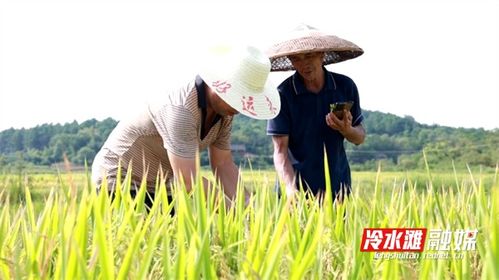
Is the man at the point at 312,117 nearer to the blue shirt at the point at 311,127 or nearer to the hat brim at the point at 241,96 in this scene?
the blue shirt at the point at 311,127

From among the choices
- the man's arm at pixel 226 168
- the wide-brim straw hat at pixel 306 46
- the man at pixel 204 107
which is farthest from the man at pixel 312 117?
the man at pixel 204 107

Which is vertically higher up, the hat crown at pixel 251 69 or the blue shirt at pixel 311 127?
the hat crown at pixel 251 69

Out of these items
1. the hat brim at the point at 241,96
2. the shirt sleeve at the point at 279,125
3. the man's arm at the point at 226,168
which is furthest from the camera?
the shirt sleeve at the point at 279,125

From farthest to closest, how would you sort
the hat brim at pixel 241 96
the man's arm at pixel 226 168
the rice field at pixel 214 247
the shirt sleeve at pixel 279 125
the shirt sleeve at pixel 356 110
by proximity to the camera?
the shirt sleeve at pixel 356 110
the shirt sleeve at pixel 279 125
the man's arm at pixel 226 168
the hat brim at pixel 241 96
the rice field at pixel 214 247

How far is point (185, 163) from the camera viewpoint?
2172mm

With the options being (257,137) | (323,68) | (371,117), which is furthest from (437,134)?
(323,68)

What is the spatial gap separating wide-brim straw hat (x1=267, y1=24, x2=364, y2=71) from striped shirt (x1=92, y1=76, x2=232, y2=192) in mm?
420

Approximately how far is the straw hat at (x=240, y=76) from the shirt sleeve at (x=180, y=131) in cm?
14

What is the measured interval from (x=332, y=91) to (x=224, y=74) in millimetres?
823

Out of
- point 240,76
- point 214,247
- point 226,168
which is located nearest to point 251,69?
point 240,76

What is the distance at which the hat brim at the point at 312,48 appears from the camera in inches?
104

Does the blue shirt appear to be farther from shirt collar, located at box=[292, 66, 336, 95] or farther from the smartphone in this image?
the smartphone

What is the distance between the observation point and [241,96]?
84.1 inches

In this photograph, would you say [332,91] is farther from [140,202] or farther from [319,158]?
[140,202]
